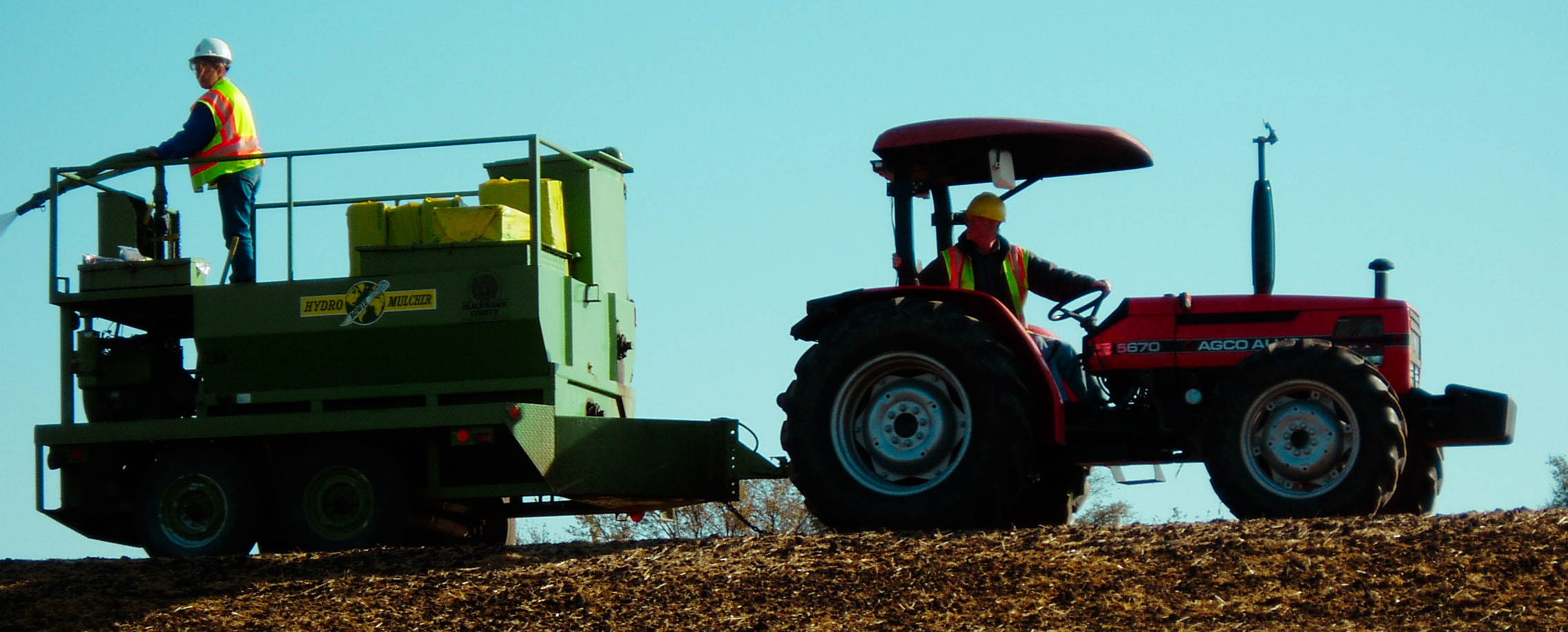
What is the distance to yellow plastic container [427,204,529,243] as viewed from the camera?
39.6 ft

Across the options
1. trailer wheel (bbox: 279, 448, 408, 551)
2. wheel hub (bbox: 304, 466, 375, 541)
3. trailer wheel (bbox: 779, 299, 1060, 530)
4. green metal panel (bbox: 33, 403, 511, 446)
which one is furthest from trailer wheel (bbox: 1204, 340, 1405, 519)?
wheel hub (bbox: 304, 466, 375, 541)

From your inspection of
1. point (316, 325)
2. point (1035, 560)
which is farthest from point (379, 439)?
point (1035, 560)

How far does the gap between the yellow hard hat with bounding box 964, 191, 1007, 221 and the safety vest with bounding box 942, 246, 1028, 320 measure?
208 mm

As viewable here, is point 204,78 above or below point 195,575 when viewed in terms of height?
above

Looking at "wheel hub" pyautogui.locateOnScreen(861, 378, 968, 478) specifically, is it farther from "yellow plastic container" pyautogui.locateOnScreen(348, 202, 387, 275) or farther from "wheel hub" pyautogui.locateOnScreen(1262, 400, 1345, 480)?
"yellow plastic container" pyautogui.locateOnScreen(348, 202, 387, 275)

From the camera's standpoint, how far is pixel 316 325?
1213cm

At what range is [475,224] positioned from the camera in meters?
12.1

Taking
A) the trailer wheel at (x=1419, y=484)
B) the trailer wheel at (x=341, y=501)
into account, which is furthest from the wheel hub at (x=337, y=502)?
the trailer wheel at (x=1419, y=484)

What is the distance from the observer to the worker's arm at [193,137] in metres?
12.9

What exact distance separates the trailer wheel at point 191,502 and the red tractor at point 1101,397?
3.68 meters

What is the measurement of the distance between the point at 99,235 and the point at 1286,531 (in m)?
8.06

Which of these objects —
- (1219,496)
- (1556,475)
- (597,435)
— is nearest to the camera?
(1219,496)

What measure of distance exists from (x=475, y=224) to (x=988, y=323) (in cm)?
340

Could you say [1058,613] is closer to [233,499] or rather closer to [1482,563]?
[1482,563]
